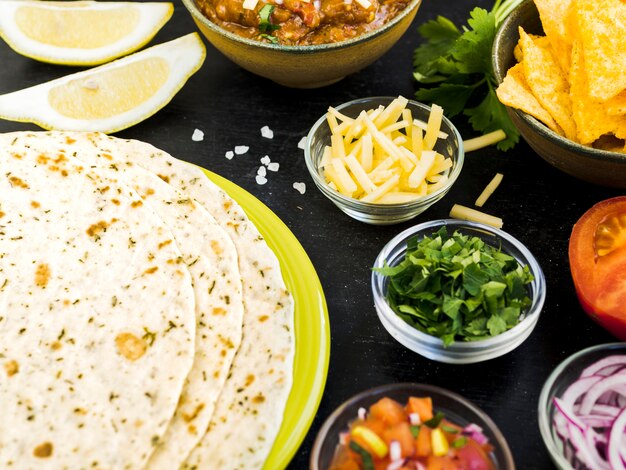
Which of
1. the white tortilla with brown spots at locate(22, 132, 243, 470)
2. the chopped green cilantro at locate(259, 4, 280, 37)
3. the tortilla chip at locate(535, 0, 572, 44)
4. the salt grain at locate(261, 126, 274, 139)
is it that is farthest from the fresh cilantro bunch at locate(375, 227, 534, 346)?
the chopped green cilantro at locate(259, 4, 280, 37)

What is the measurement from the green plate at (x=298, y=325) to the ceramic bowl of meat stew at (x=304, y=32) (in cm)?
53

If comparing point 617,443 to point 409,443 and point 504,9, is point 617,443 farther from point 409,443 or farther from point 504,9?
point 504,9

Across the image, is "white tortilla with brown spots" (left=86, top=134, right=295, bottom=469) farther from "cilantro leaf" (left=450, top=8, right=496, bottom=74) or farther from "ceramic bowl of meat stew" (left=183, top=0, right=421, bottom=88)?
"cilantro leaf" (left=450, top=8, right=496, bottom=74)

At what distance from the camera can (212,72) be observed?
3443mm

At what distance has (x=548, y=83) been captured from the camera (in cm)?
267

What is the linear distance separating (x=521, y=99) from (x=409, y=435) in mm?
1286

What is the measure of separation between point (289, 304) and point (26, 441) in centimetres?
85

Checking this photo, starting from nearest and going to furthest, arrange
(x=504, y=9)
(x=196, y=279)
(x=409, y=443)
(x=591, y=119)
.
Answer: (x=409, y=443)
(x=196, y=279)
(x=591, y=119)
(x=504, y=9)

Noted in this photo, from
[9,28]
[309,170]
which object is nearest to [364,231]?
[309,170]

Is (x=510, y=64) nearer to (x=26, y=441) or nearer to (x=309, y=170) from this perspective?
(x=309, y=170)

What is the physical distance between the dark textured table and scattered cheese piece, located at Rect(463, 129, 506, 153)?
1.7 inches

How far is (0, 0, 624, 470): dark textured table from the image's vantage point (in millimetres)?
2346

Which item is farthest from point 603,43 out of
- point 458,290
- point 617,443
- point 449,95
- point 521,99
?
point 617,443

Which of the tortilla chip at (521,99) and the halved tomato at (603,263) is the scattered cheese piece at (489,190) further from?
the halved tomato at (603,263)
